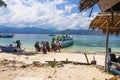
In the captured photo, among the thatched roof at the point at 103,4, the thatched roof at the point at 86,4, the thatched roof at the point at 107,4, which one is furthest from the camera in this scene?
the thatched roof at the point at 86,4

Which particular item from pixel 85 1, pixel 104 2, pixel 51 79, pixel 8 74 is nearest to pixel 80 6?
pixel 85 1

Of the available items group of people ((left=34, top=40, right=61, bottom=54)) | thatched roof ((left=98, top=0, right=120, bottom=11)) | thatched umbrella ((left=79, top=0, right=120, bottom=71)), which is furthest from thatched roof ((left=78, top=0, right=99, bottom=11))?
group of people ((left=34, top=40, right=61, bottom=54))

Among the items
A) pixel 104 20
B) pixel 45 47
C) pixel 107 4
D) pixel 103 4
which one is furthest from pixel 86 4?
pixel 45 47

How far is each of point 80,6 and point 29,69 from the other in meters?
5.78

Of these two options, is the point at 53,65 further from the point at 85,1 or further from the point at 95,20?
the point at 85,1

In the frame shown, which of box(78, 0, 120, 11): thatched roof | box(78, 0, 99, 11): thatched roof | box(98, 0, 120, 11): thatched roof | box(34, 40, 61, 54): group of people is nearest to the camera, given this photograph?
box(98, 0, 120, 11): thatched roof

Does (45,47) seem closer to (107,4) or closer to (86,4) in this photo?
(86,4)

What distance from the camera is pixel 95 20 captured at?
15.5 meters

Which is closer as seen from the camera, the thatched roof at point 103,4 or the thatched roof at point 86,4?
the thatched roof at point 103,4

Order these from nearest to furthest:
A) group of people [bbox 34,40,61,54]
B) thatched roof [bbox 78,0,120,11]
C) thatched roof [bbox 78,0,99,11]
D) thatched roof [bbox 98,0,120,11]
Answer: thatched roof [bbox 98,0,120,11] → thatched roof [bbox 78,0,120,11] → thatched roof [bbox 78,0,99,11] → group of people [bbox 34,40,61,54]

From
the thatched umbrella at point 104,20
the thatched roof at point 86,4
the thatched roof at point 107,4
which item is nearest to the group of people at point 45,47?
the thatched umbrella at point 104,20

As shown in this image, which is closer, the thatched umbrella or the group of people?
the thatched umbrella

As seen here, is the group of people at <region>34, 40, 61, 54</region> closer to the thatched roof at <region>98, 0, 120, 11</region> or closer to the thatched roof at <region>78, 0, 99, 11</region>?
the thatched roof at <region>78, 0, 99, 11</region>

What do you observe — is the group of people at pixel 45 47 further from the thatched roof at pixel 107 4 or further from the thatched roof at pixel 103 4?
the thatched roof at pixel 107 4
